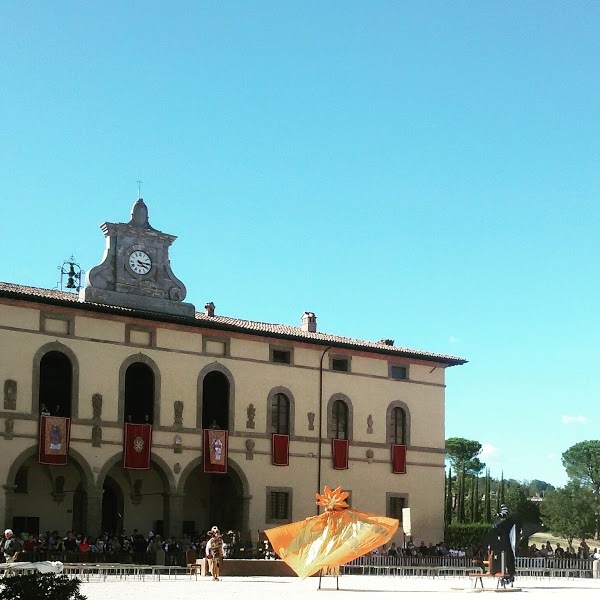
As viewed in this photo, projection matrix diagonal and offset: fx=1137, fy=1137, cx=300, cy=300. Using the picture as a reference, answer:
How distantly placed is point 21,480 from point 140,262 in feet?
29.6

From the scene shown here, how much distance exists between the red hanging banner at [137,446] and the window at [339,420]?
8617mm

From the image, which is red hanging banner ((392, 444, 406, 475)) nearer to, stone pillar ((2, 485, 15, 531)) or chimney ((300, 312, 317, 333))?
chimney ((300, 312, 317, 333))

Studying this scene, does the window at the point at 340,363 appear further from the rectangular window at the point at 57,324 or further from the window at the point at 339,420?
the rectangular window at the point at 57,324

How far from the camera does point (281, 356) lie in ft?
149

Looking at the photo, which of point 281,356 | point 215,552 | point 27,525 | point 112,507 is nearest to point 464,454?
point 281,356

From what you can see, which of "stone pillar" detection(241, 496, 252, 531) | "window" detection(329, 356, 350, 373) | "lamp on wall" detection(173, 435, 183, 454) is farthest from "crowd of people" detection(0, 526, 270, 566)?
"window" detection(329, 356, 350, 373)

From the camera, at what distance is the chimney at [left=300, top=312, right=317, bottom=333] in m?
49.2

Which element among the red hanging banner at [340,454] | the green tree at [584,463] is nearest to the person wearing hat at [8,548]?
the red hanging banner at [340,454]

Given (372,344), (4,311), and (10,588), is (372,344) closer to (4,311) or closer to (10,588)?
(4,311)

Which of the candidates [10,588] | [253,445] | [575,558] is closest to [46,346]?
[253,445]

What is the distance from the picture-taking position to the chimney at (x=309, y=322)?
49.2m

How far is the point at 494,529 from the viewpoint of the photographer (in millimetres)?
28953

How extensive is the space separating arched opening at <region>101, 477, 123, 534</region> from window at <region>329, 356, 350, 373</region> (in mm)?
10181

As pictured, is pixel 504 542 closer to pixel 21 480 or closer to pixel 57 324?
pixel 57 324
